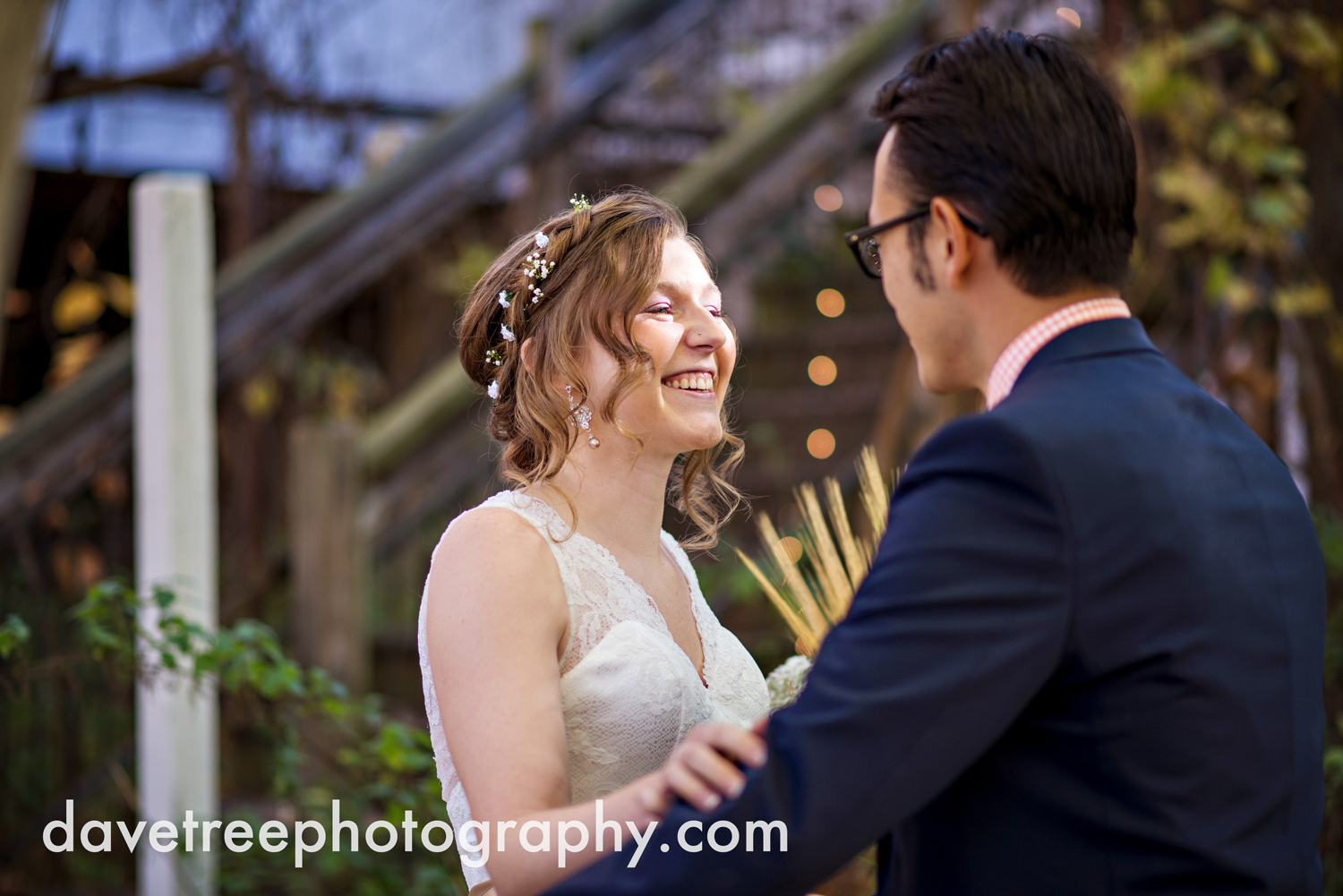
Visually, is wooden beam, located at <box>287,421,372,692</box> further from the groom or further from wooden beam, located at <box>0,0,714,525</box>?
the groom

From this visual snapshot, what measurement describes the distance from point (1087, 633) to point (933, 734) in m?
0.17

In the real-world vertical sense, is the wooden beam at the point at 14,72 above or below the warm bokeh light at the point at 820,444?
below

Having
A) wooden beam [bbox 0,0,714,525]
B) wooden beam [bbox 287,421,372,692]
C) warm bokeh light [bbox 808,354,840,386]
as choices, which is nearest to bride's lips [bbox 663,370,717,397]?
wooden beam [bbox 287,421,372,692]

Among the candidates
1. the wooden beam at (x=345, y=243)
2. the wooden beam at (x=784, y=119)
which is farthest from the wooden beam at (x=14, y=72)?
the wooden beam at (x=784, y=119)

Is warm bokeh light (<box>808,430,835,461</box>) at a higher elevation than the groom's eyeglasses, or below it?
higher

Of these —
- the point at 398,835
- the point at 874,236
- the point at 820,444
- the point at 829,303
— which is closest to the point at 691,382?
the point at 874,236

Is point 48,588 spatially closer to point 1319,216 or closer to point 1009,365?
point 1009,365

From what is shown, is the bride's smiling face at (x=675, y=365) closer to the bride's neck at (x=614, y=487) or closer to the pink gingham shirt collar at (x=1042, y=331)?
the bride's neck at (x=614, y=487)

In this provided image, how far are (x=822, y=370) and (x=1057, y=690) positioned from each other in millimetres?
4027

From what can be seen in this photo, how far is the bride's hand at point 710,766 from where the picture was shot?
110cm

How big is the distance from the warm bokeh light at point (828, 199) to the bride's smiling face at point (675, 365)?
3.57 metres

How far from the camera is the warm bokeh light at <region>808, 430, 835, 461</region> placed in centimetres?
496

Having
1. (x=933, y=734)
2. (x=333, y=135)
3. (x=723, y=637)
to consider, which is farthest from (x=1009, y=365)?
(x=333, y=135)

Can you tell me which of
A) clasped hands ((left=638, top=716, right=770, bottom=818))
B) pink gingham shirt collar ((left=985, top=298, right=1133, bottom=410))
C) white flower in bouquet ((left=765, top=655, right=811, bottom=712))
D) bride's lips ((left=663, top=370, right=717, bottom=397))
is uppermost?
bride's lips ((left=663, top=370, right=717, bottom=397))
